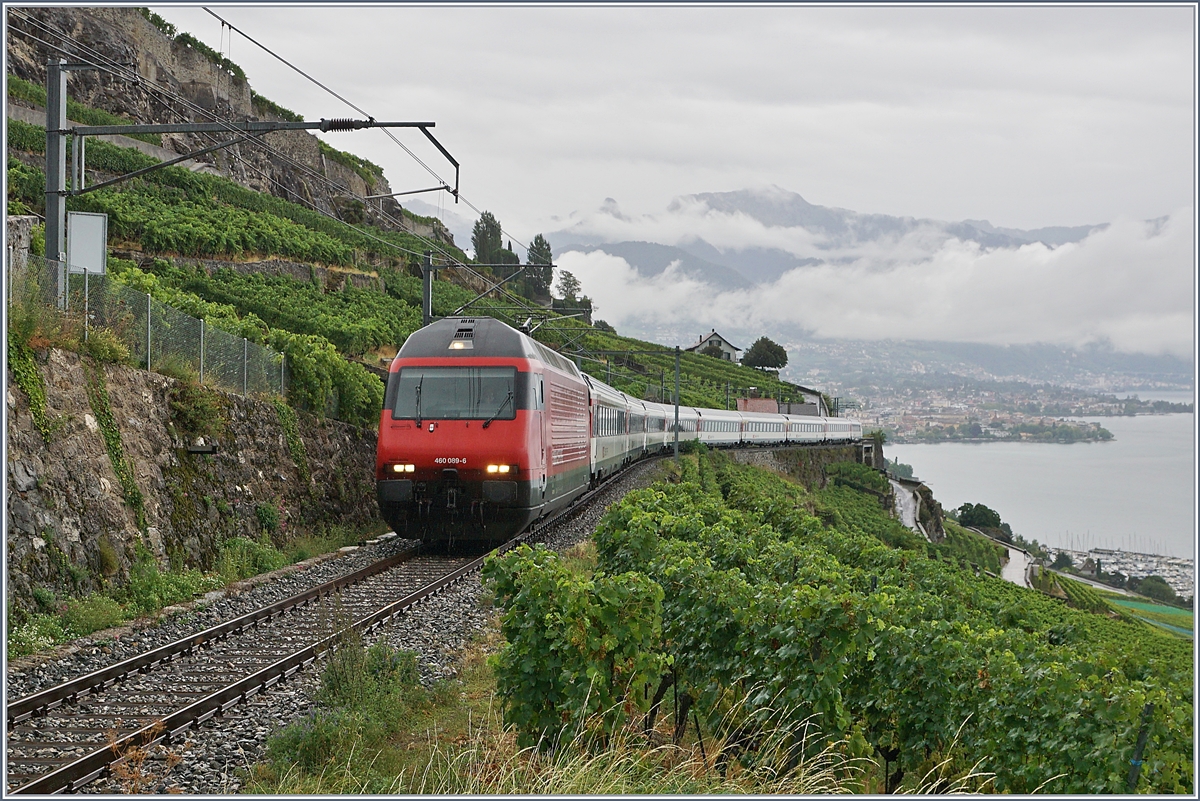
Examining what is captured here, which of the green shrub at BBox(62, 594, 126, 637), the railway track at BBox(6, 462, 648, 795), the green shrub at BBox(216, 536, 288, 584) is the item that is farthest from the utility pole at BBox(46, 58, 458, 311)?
the railway track at BBox(6, 462, 648, 795)

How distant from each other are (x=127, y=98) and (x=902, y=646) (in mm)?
56861

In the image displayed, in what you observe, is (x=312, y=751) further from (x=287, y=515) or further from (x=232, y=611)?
(x=287, y=515)

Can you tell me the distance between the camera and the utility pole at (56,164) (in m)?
13.1

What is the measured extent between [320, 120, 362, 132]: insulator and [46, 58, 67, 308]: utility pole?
364 cm

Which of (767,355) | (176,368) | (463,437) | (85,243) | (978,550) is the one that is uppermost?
(767,355)

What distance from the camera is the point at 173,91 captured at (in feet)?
196

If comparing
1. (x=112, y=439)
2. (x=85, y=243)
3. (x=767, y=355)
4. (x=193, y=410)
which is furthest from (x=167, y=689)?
(x=767, y=355)

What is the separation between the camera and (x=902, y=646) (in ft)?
24.1

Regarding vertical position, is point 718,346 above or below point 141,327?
above

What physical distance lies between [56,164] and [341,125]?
399 cm

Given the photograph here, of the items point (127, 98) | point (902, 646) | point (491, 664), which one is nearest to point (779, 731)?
point (902, 646)

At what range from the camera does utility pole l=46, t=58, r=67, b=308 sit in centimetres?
1306

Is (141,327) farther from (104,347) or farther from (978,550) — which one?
(978,550)

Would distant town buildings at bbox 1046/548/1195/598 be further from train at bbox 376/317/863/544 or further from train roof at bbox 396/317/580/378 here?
train roof at bbox 396/317/580/378
